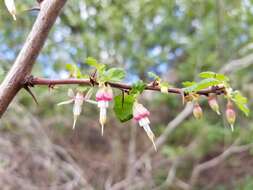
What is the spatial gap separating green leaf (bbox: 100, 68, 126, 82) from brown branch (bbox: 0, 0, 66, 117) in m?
0.10

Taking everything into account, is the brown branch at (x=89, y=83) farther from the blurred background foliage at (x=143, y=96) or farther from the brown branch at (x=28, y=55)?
the blurred background foliage at (x=143, y=96)

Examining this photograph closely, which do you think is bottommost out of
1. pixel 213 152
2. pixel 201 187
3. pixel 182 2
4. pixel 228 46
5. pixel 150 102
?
pixel 201 187

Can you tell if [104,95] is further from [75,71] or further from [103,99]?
[75,71]

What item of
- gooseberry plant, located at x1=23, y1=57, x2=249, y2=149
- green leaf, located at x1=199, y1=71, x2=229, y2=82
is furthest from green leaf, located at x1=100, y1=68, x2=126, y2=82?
green leaf, located at x1=199, y1=71, x2=229, y2=82

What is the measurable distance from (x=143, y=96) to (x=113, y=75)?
7.87 feet

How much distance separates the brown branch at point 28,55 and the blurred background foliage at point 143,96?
203cm

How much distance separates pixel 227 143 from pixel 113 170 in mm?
908

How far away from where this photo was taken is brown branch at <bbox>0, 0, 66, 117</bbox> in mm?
469

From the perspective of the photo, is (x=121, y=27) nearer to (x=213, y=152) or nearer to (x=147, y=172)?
(x=147, y=172)

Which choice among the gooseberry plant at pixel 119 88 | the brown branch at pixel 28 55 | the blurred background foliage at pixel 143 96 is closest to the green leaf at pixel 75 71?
the gooseberry plant at pixel 119 88

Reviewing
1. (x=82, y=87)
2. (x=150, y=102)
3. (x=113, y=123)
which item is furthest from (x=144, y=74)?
(x=82, y=87)

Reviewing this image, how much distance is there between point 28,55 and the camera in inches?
18.6

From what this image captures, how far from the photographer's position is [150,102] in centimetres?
309

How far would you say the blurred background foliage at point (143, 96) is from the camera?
8.62ft
